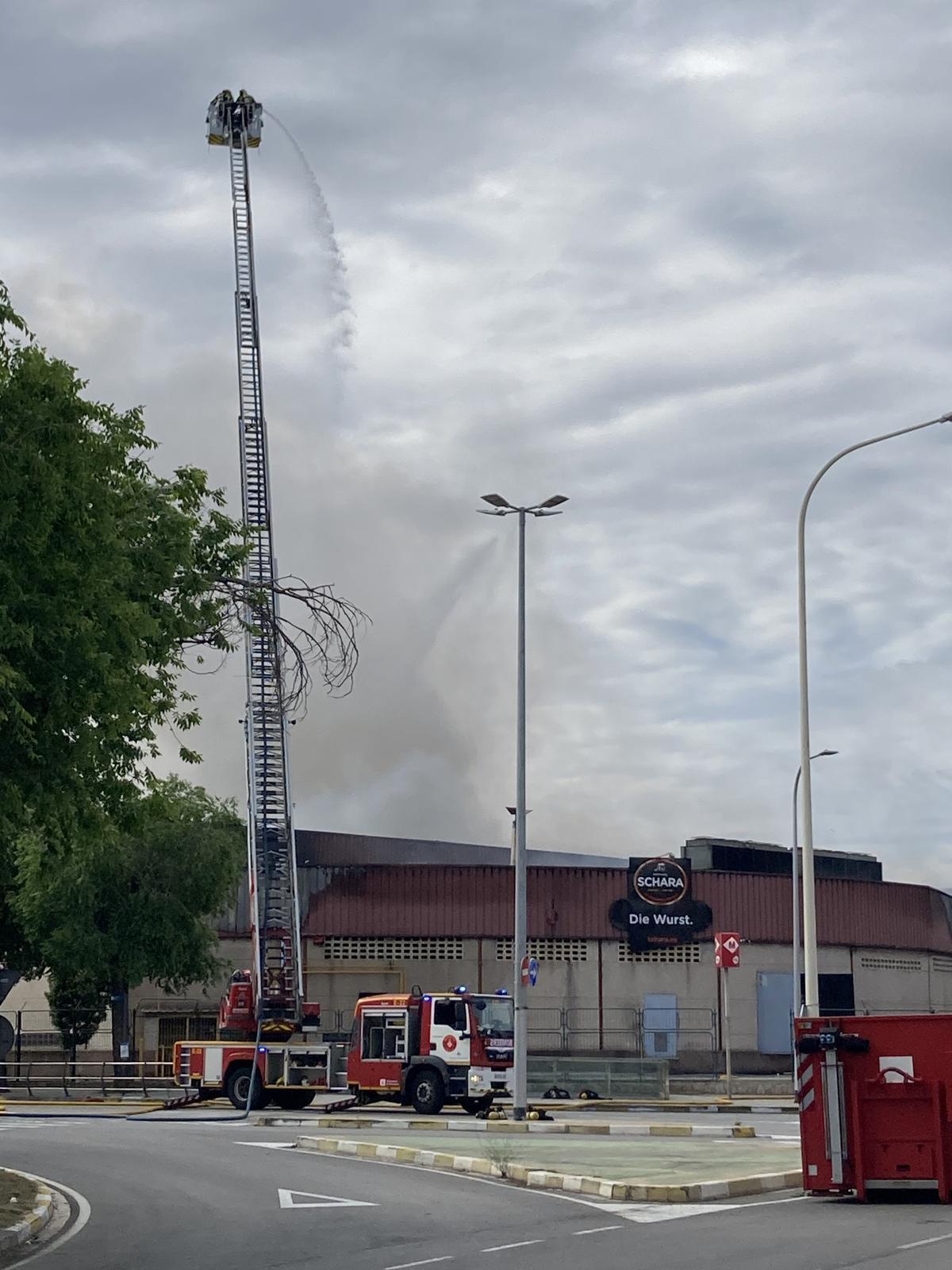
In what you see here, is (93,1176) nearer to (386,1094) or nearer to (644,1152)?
(644,1152)

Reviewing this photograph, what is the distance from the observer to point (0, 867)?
3794cm

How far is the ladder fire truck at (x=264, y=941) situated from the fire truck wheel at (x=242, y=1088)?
0.02m

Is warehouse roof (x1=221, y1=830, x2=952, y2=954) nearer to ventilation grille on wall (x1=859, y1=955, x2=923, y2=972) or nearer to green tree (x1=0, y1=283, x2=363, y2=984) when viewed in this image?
ventilation grille on wall (x1=859, y1=955, x2=923, y2=972)

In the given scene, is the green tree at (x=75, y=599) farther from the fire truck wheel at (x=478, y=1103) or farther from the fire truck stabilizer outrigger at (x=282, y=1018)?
the fire truck wheel at (x=478, y=1103)

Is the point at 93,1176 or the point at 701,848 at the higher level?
the point at 701,848

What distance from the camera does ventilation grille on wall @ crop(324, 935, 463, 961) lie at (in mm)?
53250

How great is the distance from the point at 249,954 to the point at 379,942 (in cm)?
421

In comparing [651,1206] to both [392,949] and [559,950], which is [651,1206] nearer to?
[559,950]

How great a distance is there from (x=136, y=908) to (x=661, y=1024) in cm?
1723

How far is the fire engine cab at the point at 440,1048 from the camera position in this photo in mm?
32688

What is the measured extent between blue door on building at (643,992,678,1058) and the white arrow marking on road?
33985 mm

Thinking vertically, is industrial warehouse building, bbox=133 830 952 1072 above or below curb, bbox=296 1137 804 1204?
above

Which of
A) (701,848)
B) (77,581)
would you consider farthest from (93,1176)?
(701,848)

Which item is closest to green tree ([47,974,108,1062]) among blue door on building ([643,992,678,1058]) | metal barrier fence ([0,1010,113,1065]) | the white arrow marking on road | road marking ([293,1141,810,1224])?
metal barrier fence ([0,1010,113,1065])
